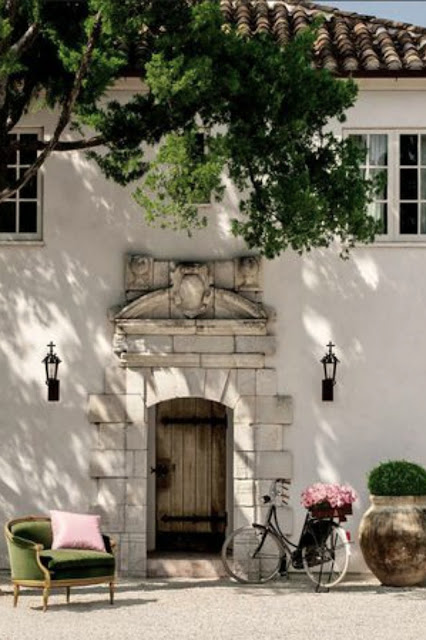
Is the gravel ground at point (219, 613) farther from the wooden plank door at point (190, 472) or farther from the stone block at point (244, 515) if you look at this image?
the wooden plank door at point (190, 472)

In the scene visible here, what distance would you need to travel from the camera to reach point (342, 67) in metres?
20.5

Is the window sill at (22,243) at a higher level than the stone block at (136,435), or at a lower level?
higher

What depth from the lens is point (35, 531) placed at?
17656 mm

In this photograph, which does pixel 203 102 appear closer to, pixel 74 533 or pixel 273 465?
pixel 74 533

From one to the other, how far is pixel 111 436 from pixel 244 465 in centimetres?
164

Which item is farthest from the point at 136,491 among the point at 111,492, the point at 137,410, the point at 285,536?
the point at 285,536

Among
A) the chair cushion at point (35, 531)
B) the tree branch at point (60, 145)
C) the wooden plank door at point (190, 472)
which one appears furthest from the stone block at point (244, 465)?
the tree branch at point (60, 145)

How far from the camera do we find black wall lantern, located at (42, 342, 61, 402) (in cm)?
2034

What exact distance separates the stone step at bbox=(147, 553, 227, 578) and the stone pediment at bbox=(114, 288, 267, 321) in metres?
2.92

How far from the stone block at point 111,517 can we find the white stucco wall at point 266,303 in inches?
8.8

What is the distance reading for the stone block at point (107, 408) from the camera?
2034 centimetres

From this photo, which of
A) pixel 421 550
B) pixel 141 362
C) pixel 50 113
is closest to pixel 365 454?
pixel 421 550

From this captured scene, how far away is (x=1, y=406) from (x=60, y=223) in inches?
92.1

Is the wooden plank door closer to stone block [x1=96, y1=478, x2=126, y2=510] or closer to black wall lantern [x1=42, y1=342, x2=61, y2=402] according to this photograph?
stone block [x1=96, y1=478, x2=126, y2=510]
